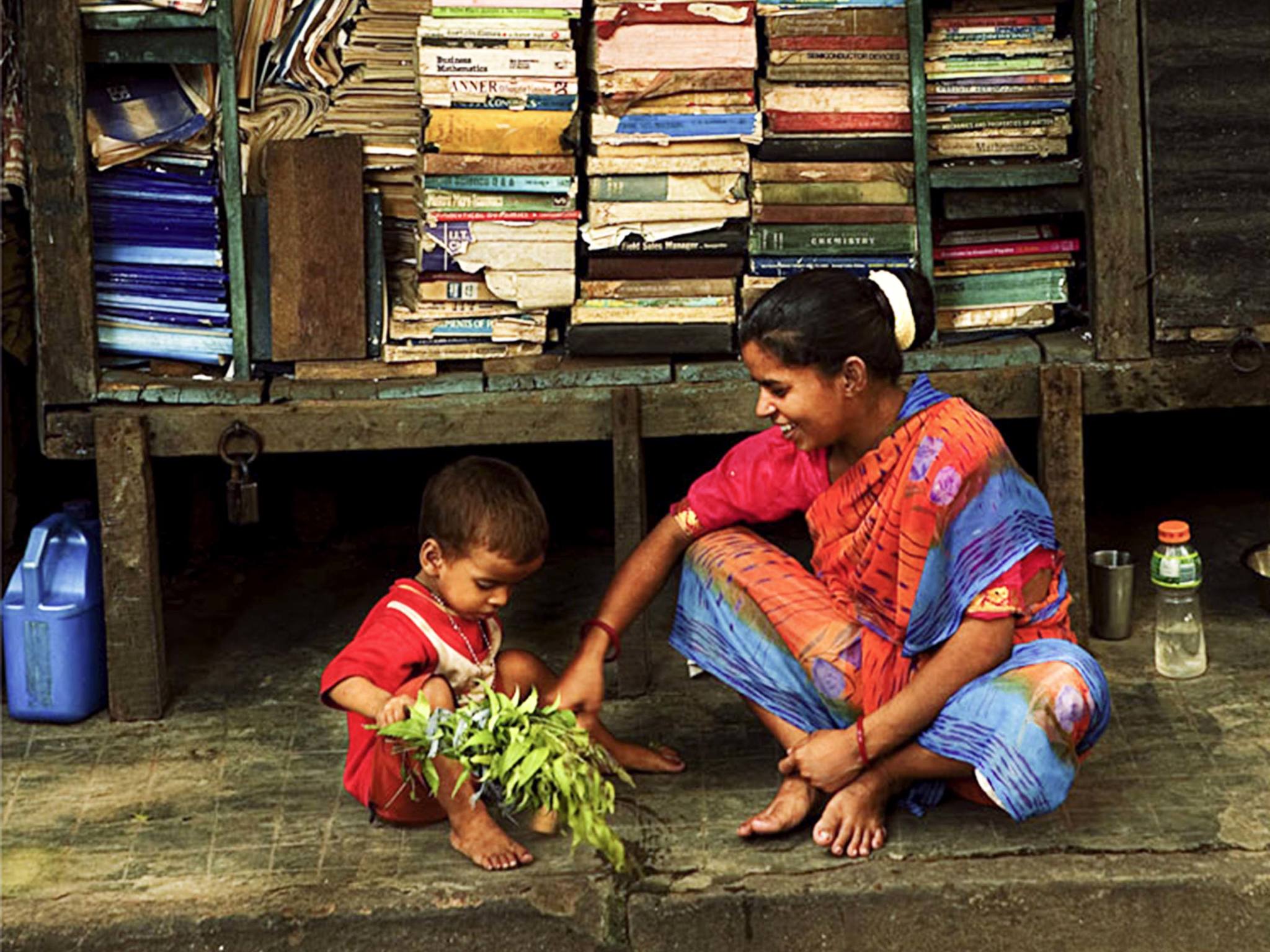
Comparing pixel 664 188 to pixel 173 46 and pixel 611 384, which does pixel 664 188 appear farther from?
pixel 173 46

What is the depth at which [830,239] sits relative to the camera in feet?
15.5

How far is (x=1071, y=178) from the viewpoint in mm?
4738

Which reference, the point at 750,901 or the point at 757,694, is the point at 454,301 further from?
the point at 750,901

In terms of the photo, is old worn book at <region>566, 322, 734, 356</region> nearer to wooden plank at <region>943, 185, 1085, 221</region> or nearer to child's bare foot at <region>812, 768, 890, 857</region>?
wooden plank at <region>943, 185, 1085, 221</region>

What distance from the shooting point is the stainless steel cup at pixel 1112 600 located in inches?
195

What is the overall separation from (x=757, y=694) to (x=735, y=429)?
0.87 meters

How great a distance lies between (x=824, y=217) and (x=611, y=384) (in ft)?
2.19

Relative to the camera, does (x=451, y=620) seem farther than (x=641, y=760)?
No

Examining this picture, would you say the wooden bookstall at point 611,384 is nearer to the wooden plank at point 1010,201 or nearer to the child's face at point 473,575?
the wooden plank at point 1010,201

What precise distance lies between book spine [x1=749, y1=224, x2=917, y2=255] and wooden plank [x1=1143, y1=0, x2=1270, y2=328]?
0.61m

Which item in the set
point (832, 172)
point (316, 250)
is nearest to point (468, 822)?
point (316, 250)

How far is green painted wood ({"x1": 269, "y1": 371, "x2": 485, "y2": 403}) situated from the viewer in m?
4.68

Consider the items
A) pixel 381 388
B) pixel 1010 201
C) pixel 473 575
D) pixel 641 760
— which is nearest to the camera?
pixel 473 575

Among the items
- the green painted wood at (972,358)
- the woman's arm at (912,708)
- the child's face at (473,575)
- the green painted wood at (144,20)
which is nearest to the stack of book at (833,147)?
the green painted wood at (972,358)
